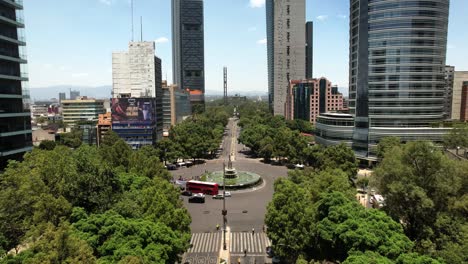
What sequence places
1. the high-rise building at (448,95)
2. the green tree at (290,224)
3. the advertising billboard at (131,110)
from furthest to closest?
the high-rise building at (448,95), the advertising billboard at (131,110), the green tree at (290,224)

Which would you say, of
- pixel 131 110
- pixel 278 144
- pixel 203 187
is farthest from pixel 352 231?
pixel 131 110

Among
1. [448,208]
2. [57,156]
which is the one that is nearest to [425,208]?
[448,208]

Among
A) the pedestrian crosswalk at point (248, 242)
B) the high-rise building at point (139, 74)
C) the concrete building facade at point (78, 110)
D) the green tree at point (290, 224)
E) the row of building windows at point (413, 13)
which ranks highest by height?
the row of building windows at point (413, 13)

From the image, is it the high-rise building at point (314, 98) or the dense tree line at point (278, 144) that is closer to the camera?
the dense tree line at point (278, 144)

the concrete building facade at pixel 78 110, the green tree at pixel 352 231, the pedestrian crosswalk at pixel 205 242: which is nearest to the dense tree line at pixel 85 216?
the pedestrian crosswalk at pixel 205 242

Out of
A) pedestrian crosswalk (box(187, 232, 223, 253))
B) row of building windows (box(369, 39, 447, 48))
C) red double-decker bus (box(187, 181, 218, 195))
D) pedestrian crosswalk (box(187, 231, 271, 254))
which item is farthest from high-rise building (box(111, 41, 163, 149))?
row of building windows (box(369, 39, 447, 48))

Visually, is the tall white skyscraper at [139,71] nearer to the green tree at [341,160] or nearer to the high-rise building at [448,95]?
the green tree at [341,160]

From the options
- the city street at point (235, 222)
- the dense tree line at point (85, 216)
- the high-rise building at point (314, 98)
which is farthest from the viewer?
the high-rise building at point (314, 98)

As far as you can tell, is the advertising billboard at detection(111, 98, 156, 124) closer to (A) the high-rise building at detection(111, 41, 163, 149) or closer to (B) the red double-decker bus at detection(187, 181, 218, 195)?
(A) the high-rise building at detection(111, 41, 163, 149)
